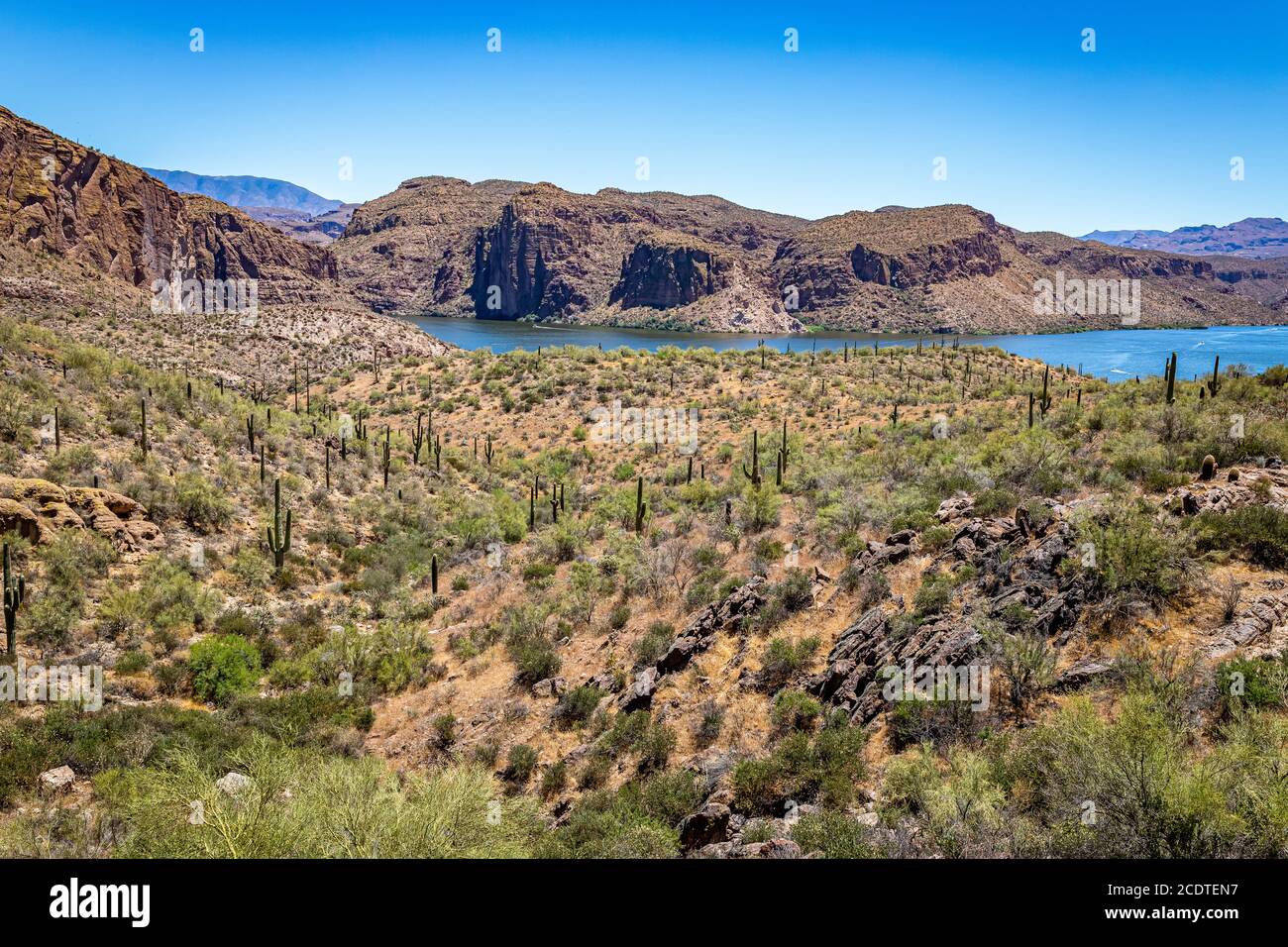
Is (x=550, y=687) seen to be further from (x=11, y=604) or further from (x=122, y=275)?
(x=122, y=275)

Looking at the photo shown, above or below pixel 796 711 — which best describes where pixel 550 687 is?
below

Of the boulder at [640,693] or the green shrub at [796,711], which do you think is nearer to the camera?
the green shrub at [796,711]

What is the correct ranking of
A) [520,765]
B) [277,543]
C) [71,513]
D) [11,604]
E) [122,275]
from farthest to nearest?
[122,275], [277,543], [71,513], [11,604], [520,765]

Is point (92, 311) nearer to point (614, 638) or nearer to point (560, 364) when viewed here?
point (560, 364)

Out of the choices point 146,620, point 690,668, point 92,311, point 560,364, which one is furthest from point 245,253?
point 690,668

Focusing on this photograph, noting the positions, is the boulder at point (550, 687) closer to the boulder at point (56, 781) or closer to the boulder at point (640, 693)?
the boulder at point (640, 693)

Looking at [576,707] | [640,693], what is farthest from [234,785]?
[640,693]

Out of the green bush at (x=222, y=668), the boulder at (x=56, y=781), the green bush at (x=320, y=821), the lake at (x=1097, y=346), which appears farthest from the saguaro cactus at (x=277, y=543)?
the lake at (x=1097, y=346)
